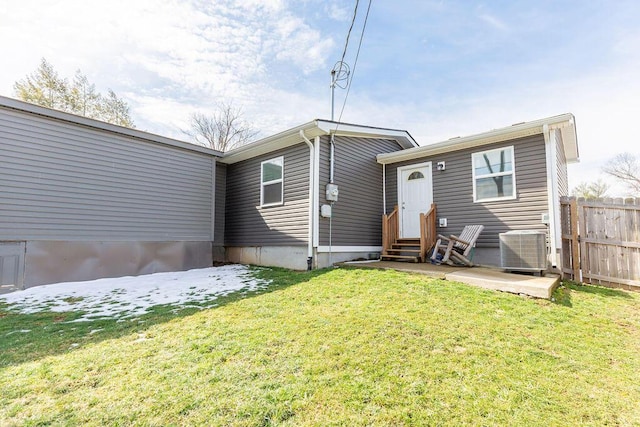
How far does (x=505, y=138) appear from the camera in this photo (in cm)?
655

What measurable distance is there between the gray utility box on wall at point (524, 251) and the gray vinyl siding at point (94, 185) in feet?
21.8

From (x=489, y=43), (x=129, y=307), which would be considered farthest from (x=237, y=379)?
(x=489, y=43)

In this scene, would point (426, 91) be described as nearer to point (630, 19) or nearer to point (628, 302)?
point (630, 19)

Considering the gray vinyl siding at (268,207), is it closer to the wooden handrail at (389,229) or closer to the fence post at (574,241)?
the wooden handrail at (389,229)

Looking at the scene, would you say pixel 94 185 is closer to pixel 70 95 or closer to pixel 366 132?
pixel 366 132

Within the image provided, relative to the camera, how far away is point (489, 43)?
6.73 meters

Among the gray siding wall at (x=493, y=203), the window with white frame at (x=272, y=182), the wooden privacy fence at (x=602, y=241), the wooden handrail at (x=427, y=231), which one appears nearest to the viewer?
the wooden privacy fence at (x=602, y=241)

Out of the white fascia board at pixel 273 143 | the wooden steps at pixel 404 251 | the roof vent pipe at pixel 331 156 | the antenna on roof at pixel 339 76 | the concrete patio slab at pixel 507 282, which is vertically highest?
the antenna on roof at pixel 339 76

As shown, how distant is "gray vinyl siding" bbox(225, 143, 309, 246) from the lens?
7141 mm

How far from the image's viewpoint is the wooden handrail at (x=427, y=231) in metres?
6.90

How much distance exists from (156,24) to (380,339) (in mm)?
7381

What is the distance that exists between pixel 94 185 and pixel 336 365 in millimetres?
6341

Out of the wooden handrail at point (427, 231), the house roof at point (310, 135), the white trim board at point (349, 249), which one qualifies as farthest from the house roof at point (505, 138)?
the white trim board at point (349, 249)

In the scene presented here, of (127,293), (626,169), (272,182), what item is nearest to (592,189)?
(626,169)
